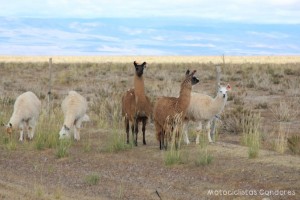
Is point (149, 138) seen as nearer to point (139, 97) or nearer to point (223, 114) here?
point (139, 97)

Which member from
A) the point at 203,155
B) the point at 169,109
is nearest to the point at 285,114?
the point at 169,109

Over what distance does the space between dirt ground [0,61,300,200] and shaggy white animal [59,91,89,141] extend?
0.53 metres

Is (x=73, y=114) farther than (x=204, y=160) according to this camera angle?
Yes

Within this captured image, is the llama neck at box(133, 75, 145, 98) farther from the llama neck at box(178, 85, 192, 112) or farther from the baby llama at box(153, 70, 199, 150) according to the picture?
the llama neck at box(178, 85, 192, 112)

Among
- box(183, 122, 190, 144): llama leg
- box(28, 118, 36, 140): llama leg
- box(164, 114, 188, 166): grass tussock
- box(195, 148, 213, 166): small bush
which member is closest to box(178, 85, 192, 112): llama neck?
box(164, 114, 188, 166): grass tussock

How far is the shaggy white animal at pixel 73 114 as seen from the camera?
47.4 feet

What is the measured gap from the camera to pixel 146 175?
11328mm

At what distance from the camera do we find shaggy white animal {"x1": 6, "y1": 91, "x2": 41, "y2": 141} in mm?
14594

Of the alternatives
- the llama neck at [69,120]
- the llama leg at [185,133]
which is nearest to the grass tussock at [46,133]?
the llama neck at [69,120]

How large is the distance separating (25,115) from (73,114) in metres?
1.16

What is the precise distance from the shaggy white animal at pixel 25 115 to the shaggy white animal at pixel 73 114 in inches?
31.4

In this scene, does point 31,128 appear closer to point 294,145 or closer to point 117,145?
point 117,145

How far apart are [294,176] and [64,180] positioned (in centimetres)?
399

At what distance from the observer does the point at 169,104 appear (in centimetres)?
1313
